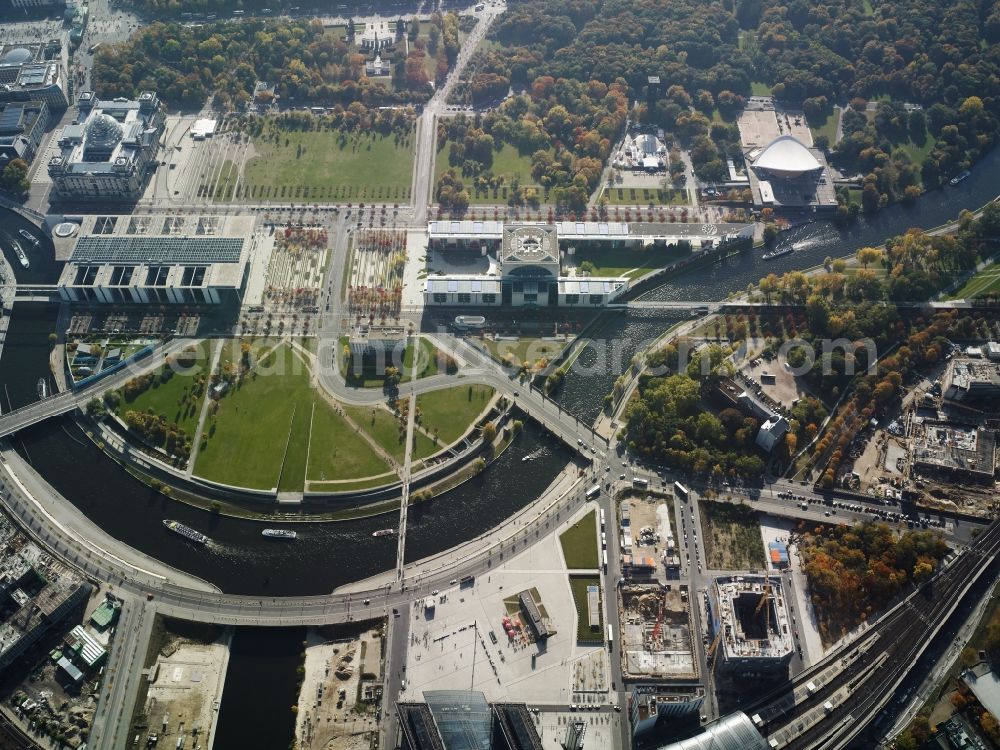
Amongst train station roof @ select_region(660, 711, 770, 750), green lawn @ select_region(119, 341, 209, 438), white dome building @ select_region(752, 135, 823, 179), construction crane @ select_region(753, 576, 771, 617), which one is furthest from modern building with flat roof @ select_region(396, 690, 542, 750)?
white dome building @ select_region(752, 135, 823, 179)

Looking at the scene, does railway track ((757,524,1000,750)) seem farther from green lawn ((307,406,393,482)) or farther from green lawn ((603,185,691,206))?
green lawn ((603,185,691,206))

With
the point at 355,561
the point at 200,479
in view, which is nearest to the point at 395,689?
the point at 355,561

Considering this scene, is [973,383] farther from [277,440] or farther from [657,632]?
[277,440]

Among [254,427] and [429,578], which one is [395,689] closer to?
[429,578]

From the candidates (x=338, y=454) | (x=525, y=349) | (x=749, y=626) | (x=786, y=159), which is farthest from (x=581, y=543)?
(x=786, y=159)

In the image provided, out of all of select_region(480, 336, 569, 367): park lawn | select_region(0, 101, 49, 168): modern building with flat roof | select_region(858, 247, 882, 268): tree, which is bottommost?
select_region(480, 336, 569, 367): park lawn

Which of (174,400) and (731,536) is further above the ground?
(174,400)
